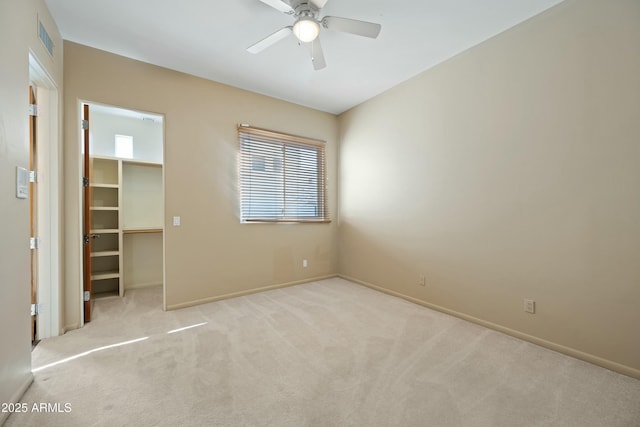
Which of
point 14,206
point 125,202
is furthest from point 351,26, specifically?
point 125,202

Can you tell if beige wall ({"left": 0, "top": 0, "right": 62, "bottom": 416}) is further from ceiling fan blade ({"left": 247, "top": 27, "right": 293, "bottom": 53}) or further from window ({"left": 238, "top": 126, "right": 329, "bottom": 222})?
window ({"left": 238, "top": 126, "right": 329, "bottom": 222})

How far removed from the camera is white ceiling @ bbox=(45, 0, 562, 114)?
2.28m

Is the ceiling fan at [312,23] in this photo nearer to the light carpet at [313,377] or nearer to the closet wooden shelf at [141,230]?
the light carpet at [313,377]

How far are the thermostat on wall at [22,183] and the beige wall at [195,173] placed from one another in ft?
3.38

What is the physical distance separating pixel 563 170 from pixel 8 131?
399cm

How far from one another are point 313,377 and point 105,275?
11.6ft

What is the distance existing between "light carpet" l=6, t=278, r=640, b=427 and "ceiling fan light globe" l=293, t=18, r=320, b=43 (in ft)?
8.79

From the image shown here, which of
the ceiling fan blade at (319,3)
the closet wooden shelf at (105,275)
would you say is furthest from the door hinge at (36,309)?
the ceiling fan blade at (319,3)

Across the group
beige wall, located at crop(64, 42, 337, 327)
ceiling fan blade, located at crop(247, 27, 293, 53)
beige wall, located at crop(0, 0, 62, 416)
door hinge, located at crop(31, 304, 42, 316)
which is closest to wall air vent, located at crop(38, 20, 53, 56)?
beige wall, located at crop(0, 0, 62, 416)

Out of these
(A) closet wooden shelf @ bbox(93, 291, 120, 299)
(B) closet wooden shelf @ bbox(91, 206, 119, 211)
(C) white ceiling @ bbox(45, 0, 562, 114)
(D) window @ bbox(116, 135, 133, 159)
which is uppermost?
(C) white ceiling @ bbox(45, 0, 562, 114)

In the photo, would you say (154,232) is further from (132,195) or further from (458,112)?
(458,112)

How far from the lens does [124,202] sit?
13.7ft

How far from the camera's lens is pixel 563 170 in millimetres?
2242

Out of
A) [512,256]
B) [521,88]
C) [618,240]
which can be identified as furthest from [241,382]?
[521,88]
